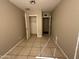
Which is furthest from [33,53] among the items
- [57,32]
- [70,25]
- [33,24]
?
[33,24]

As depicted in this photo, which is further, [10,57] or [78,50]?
[10,57]

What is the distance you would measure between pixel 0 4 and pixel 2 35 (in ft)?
3.27

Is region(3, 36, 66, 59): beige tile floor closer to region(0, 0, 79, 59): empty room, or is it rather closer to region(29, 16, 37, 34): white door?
region(0, 0, 79, 59): empty room

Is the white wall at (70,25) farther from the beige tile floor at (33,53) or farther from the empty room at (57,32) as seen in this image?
the beige tile floor at (33,53)

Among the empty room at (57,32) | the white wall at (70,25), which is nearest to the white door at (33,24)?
the empty room at (57,32)

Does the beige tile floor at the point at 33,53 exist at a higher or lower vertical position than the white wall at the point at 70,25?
lower

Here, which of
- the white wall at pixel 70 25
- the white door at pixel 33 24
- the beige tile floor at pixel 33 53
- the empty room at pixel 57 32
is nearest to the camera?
the white wall at pixel 70 25

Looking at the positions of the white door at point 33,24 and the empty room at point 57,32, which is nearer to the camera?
the empty room at point 57,32

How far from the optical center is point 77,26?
5.62ft

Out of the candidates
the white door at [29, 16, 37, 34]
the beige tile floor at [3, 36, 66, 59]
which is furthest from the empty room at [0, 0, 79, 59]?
the white door at [29, 16, 37, 34]

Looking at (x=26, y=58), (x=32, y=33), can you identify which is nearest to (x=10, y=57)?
(x=26, y=58)

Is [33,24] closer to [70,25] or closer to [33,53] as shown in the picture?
[33,53]

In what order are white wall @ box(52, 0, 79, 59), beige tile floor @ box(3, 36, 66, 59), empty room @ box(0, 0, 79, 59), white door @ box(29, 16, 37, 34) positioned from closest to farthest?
white wall @ box(52, 0, 79, 59), empty room @ box(0, 0, 79, 59), beige tile floor @ box(3, 36, 66, 59), white door @ box(29, 16, 37, 34)

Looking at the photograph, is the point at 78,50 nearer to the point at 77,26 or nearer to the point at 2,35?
the point at 77,26
